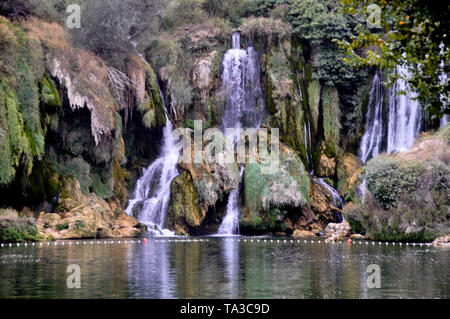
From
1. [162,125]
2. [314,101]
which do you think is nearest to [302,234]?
[162,125]

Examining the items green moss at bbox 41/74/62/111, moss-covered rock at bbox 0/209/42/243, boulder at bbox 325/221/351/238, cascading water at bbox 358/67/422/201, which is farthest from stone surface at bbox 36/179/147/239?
cascading water at bbox 358/67/422/201

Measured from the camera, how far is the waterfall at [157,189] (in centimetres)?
3938

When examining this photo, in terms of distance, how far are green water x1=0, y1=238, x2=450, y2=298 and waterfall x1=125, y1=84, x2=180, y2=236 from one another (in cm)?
1367

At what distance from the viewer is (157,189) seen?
4112 centimetres

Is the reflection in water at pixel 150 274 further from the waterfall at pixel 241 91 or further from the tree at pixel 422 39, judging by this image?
the waterfall at pixel 241 91

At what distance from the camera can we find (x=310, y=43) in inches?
1941

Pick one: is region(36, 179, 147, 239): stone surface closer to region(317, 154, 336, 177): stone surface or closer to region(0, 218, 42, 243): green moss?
region(0, 218, 42, 243): green moss

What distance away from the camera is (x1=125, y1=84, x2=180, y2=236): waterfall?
39.4 metres

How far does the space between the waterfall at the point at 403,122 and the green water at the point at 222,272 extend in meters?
18.7

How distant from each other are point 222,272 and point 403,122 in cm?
3020

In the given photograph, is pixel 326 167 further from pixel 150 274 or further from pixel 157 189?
pixel 150 274

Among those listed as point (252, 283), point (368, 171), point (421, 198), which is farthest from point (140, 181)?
point (252, 283)
